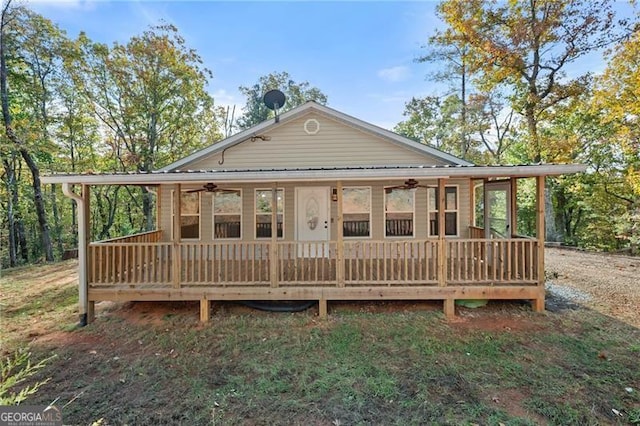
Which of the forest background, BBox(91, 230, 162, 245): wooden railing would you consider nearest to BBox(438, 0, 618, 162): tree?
the forest background

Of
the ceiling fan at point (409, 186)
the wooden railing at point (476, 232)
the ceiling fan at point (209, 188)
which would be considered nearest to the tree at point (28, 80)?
the ceiling fan at point (209, 188)

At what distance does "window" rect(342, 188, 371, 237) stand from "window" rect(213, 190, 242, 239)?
3088 mm

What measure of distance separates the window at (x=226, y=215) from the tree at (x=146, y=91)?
10109 millimetres

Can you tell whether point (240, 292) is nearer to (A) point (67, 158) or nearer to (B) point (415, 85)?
(A) point (67, 158)

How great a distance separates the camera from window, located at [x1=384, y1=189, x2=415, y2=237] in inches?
337

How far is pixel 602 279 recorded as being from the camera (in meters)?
8.12

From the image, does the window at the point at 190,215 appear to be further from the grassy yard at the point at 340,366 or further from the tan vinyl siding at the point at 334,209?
the grassy yard at the point at 340,366

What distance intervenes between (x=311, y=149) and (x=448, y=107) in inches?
618

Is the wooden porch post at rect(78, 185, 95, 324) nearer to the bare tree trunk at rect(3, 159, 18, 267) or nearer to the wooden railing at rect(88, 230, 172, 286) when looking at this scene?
the wooden railing at rect(88, 230, 172, 286)

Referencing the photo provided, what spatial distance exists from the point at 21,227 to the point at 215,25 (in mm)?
15111

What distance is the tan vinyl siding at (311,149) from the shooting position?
895 centimetres

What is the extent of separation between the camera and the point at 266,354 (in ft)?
15.3

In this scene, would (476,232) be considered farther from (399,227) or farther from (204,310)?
(204,310)

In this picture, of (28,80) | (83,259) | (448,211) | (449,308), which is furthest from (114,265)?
(28,80)
